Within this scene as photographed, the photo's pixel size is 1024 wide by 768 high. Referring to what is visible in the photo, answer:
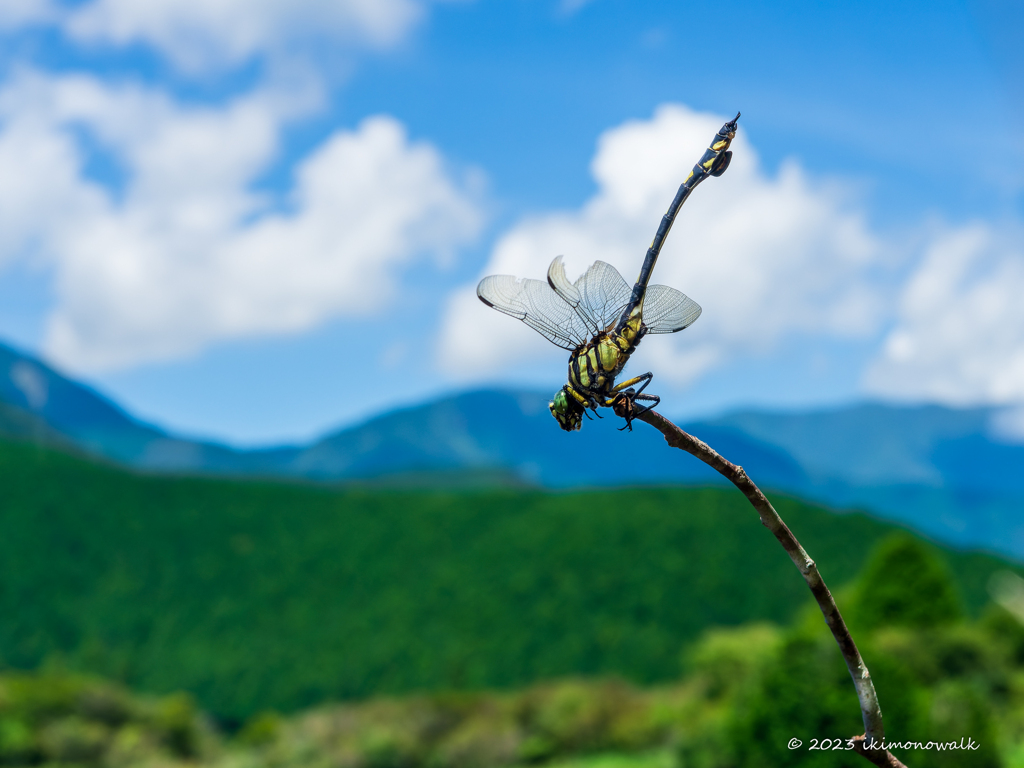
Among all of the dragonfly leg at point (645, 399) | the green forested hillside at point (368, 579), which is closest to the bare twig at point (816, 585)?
the dragonfly leg at point (645, 399)

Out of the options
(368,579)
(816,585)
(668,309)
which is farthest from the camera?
(368,579)

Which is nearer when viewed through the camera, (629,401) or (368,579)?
(629,401)

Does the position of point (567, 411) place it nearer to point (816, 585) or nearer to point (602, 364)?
point (602, 364)

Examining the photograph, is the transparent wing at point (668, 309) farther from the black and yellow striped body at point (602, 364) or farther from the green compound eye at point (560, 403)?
the green compound eye at point (560, 403)

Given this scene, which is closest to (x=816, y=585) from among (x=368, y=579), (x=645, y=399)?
(x=645, y=399)

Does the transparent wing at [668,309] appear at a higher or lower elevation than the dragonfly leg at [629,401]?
higher

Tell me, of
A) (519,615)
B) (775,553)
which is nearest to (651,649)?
(519,615)

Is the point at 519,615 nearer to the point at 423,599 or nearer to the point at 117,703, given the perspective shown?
the point at 423,599
